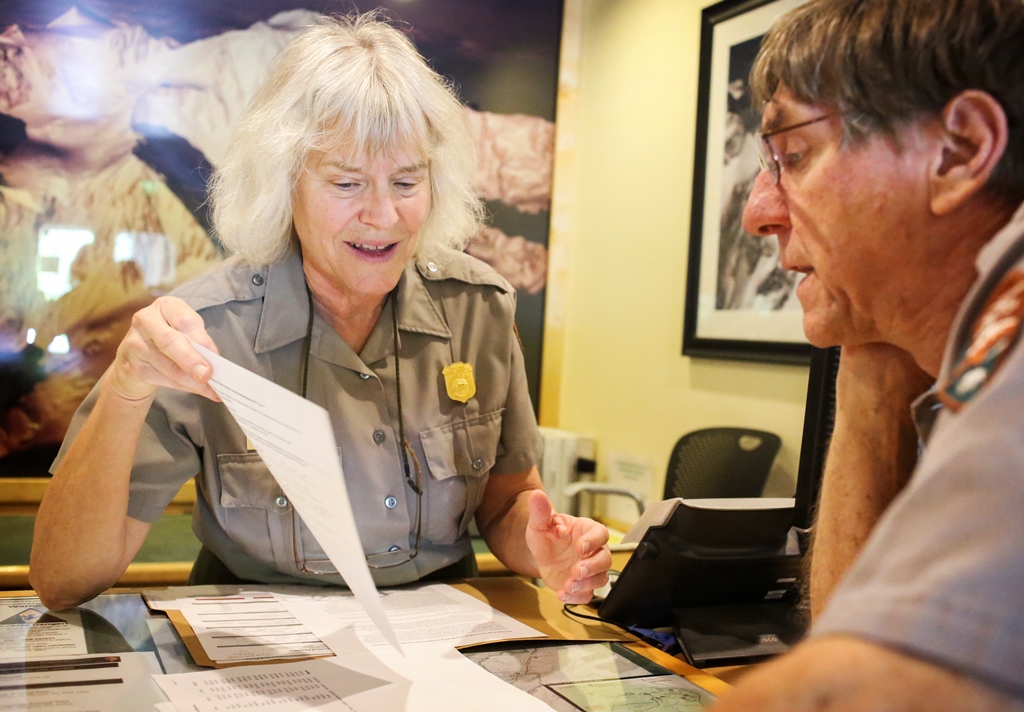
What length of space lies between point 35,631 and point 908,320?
1101 millimetres

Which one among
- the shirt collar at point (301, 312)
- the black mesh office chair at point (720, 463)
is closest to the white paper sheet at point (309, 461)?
the shirt collar at point (301, 312)

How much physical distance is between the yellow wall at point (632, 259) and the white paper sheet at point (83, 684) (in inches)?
80.4

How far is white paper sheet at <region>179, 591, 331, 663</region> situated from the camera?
1.09 m

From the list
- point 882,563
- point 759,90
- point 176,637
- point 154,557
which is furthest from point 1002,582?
point 154,557

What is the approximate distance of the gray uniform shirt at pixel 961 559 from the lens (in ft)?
1.29

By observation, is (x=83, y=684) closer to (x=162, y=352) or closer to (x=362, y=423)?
(x=162, y=352)

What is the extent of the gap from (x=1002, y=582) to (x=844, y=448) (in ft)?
2.69

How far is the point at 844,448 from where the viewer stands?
1.18 meters

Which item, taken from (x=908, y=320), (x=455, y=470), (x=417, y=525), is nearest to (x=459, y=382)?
(x=455, y=470)

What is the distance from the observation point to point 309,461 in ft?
2.80

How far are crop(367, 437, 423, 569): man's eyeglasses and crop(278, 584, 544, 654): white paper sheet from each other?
0.07 metres

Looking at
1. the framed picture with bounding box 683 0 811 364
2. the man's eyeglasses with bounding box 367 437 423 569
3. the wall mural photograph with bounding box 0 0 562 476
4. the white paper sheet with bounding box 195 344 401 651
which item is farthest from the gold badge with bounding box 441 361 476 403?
the wall mural photograph with bounding box 0 0 562 476

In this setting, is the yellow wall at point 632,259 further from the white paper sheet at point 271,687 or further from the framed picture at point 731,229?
the white paper sheet at point 271,687

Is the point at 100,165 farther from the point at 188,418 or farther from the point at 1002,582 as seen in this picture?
the point at 1002,582
